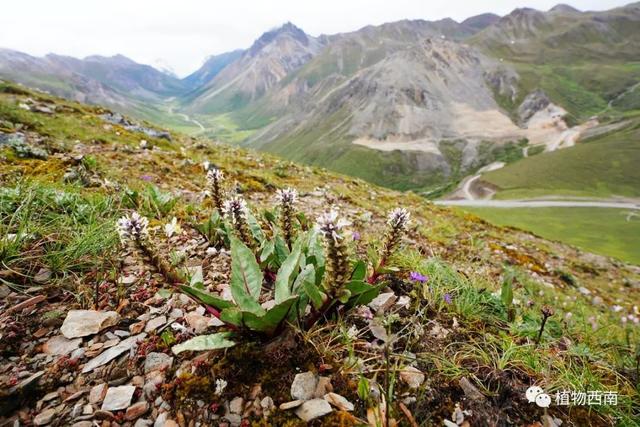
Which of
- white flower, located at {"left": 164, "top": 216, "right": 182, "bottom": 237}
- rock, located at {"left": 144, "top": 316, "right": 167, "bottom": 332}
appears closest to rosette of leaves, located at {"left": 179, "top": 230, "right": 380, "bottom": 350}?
rock, located at {"left": 144, "top": 316, "right": 167, "bottom": 332}

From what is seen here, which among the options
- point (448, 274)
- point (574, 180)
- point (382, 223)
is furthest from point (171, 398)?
point (574, 180)

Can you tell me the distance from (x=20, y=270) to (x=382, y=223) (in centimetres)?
857

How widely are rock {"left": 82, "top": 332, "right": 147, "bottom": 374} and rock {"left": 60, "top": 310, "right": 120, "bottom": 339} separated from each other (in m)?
0.36

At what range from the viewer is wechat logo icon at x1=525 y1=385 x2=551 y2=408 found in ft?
9.60

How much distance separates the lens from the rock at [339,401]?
9.14 ft

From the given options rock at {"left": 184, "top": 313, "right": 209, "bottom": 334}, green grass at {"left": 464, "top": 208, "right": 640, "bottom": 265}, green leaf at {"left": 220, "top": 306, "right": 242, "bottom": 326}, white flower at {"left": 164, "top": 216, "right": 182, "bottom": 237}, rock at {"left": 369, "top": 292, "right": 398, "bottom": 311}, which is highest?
green leaf at {"left": 220, "top": 306, "right": 242, "bottom": 326}

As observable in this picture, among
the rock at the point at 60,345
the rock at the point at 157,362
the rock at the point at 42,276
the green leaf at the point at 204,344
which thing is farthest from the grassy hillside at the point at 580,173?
the rock at the point at 60,345

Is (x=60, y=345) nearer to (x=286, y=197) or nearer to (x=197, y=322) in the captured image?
(x=197, y=322)

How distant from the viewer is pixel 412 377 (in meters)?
3.15

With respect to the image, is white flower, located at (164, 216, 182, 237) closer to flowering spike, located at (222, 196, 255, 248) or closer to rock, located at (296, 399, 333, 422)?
flowering spike, located at (222, 196, 255, 248)

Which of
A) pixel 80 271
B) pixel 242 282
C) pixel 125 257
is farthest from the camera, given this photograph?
pixel 125 257

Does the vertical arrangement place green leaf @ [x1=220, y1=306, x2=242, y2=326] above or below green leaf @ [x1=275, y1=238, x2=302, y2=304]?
below

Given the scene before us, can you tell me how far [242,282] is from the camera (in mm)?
3234

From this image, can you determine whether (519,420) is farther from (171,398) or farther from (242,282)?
(171,398)
